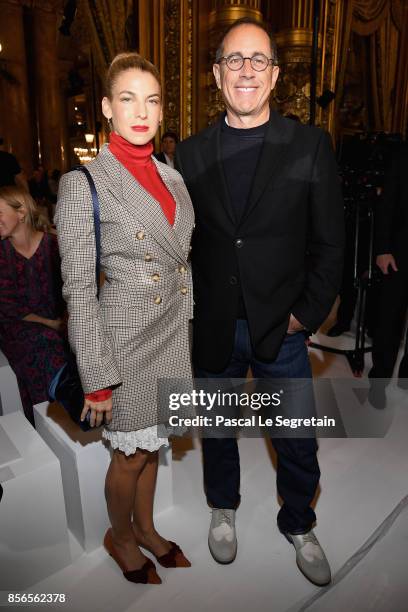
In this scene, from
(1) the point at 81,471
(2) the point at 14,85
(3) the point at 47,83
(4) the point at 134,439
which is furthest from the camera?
(3) the point at 47,83

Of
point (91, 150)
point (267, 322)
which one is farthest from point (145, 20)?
point (267, 322)

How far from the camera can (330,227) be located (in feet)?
5.55

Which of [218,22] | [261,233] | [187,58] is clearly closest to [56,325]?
[261,233]

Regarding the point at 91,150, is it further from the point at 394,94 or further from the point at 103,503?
the point at 103,503

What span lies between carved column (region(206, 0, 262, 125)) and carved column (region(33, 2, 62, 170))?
5218 millimetres

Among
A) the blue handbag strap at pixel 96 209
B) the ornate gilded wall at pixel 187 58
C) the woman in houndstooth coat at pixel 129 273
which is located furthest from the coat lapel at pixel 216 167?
the ornate gilded wall at pixel 187 58

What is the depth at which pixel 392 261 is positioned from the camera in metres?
2.89

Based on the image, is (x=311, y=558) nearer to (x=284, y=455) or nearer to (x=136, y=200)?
(x=284, y=455)

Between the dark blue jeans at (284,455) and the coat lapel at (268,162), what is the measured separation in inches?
17.7

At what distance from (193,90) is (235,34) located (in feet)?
20.2

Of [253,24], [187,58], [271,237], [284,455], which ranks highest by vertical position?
[187,58]

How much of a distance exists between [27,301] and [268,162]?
1.71 metres

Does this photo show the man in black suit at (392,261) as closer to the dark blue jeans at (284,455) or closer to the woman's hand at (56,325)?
the dark blue jeans at (284,455)

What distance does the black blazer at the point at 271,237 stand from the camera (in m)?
1.65
